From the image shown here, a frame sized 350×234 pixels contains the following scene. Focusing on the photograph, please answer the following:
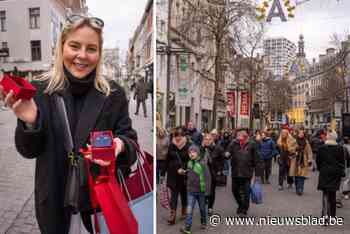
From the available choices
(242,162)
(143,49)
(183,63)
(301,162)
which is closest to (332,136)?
(301,162)

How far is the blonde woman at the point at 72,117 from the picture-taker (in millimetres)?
2102

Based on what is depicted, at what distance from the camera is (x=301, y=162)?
5641 millimetres

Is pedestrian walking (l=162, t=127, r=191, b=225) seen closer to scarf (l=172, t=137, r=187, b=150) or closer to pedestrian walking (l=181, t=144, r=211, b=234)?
scarf (l=172, t=137, r=187, b=150)

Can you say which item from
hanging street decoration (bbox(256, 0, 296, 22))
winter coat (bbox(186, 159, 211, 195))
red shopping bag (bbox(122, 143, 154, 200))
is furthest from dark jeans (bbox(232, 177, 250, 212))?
red shopping bag (bbox(122, 143, 154, 200))

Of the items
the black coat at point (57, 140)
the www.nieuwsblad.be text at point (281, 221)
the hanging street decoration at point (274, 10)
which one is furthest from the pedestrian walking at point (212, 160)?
the black coat at point (57, 140)

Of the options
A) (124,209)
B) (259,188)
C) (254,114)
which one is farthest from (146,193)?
(259,188)

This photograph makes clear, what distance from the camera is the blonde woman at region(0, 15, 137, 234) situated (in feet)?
6.89

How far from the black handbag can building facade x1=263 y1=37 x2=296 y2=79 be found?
9.95 ft

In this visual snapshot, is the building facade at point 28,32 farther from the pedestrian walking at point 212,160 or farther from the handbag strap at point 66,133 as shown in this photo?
the pedestrian walking at point 212,160

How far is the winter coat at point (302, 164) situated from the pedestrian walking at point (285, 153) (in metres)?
0.07

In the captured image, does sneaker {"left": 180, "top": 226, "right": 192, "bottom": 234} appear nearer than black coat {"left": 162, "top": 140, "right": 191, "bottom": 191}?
Yes

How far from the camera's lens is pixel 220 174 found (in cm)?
612

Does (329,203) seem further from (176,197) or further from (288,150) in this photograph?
(176,197)

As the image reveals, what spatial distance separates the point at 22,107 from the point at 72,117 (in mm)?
272
